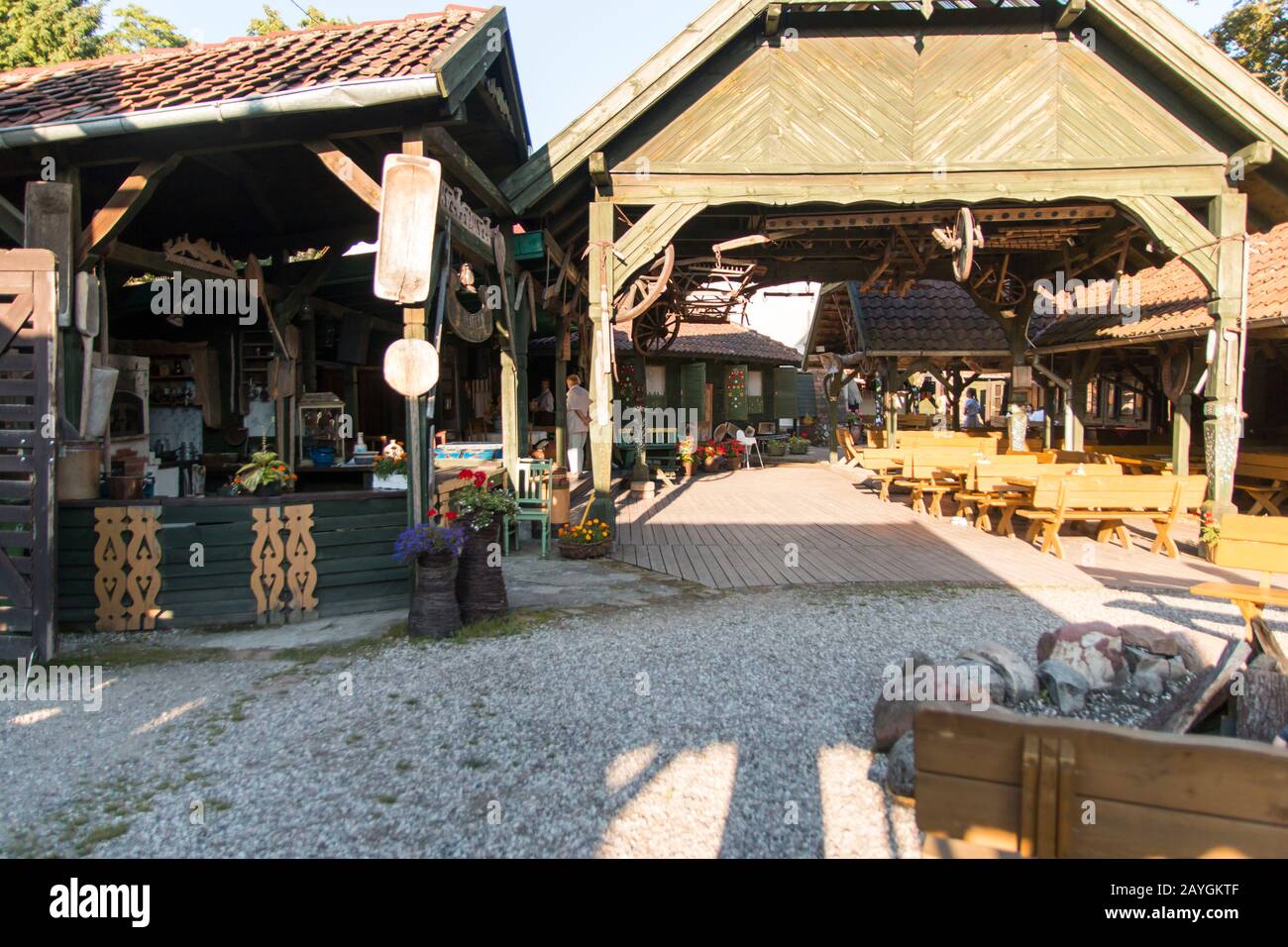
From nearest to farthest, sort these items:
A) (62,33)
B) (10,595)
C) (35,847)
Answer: (35,847)
(10,595)
(62,33)

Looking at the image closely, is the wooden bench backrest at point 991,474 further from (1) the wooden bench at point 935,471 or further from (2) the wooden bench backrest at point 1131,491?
(2) the wooden bench backrest at point 1131,491

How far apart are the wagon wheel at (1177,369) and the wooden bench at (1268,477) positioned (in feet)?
3.87

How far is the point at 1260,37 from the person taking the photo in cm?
1839

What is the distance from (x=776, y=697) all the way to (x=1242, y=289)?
7.53 metres

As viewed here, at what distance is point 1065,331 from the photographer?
1354 centimetres

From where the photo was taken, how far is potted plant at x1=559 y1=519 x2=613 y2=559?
8094mm

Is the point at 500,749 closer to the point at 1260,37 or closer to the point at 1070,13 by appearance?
the point at 1070,13

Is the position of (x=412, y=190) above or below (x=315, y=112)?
below

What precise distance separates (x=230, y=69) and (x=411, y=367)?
9.31 feet

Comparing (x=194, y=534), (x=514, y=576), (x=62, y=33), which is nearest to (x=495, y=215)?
(x=514, y=576)

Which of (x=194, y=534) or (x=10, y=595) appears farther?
(x=194, y=534)

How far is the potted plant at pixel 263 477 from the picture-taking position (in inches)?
226

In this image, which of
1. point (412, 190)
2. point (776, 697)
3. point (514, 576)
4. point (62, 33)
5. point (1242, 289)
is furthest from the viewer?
point (62, 33)

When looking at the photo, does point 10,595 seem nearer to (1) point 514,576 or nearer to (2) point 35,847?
(2) point 35,847
